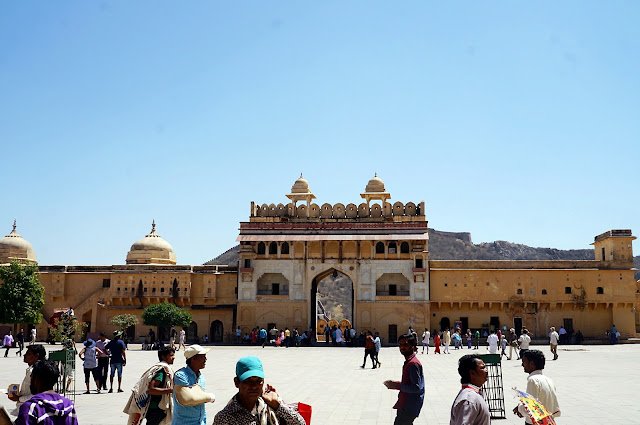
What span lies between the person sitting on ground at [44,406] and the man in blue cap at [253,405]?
1200 mm

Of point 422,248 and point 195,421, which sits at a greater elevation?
point 422,248

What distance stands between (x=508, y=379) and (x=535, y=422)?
1337 cm

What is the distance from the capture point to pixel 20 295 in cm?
4062

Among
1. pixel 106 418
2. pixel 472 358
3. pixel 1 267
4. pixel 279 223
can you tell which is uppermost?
pixel 279 223

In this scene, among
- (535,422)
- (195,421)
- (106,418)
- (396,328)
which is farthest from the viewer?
(396,328)

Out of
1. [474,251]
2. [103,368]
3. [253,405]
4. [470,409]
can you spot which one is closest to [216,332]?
[103,368]

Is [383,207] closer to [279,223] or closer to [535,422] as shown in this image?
[279,223]

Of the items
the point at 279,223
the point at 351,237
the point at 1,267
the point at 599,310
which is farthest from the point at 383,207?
the point at 1,267

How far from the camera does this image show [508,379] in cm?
1816

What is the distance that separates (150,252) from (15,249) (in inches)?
376

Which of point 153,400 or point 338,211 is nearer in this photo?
point 153,400

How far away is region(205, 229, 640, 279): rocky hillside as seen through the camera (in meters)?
96.4

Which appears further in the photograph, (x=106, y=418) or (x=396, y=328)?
(x=396, y=328)

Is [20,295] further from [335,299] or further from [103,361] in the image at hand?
[335,299]
